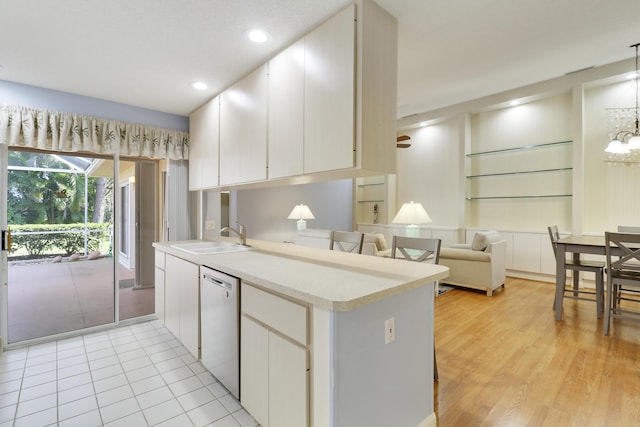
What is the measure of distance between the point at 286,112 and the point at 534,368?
258 centimetres

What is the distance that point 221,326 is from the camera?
1891 mm

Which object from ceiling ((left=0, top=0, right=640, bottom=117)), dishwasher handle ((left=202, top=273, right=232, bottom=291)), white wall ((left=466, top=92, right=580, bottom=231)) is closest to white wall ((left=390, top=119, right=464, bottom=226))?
white wall ((left=466, top=92, right=580, bottom=231))

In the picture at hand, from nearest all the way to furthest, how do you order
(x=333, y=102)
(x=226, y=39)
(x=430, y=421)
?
1. (x=430, y=421)
2. (x=333, y=102)
3. (x=226, y=39)

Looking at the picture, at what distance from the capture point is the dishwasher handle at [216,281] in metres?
1.80

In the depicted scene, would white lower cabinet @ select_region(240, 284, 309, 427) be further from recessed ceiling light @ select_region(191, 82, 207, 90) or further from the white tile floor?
recessed ceiling light @ select_region(191, 82, 207, 90)

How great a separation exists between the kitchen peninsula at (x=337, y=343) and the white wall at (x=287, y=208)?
7.99 ft

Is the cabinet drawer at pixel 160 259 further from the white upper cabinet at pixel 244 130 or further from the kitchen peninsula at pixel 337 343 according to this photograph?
the kitchen peninsula at pixel 337 343

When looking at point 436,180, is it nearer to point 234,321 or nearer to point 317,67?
point 317,67

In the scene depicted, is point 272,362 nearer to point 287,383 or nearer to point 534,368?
point 287,383

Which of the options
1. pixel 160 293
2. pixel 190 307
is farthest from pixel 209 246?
pixel 190 307

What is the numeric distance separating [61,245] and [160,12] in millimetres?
2571

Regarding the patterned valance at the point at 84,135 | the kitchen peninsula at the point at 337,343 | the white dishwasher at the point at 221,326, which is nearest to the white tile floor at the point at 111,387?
the white dishwasher at the point at 221,326

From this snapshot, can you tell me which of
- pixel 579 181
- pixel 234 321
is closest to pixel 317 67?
pixel 234 321

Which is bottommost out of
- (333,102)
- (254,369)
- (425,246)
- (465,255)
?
(254,369)
